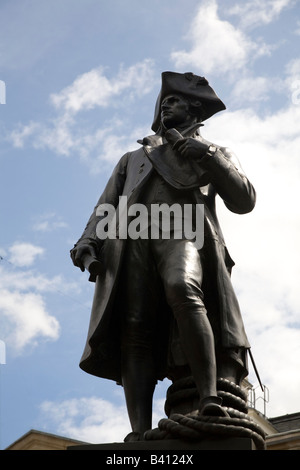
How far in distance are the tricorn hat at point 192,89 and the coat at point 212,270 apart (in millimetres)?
691

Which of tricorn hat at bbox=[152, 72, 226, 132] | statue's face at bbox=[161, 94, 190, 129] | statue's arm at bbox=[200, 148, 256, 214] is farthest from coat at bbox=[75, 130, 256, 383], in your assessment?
tricorn hat at bbox=[152, 72, 226, 132]

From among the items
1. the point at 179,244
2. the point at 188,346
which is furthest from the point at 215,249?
the point at 188,346

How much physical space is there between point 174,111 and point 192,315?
8.57 ft

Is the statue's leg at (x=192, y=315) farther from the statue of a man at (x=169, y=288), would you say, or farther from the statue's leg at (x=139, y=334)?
the statue's leg at (x=139, y=334)

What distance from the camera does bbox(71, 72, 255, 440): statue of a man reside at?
8234 mm

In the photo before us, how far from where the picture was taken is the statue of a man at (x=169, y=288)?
27.0ft

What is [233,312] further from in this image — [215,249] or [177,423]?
[177,423]

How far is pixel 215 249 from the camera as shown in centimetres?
882

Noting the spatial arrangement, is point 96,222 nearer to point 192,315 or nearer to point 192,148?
point 192,148

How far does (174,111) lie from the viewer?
9.78 metres

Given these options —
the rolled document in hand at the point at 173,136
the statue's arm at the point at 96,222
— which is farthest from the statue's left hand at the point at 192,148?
the statue's arm at the point at 96,222

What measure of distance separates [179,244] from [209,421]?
1.82 m

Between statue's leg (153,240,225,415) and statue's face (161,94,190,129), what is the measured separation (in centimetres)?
169
